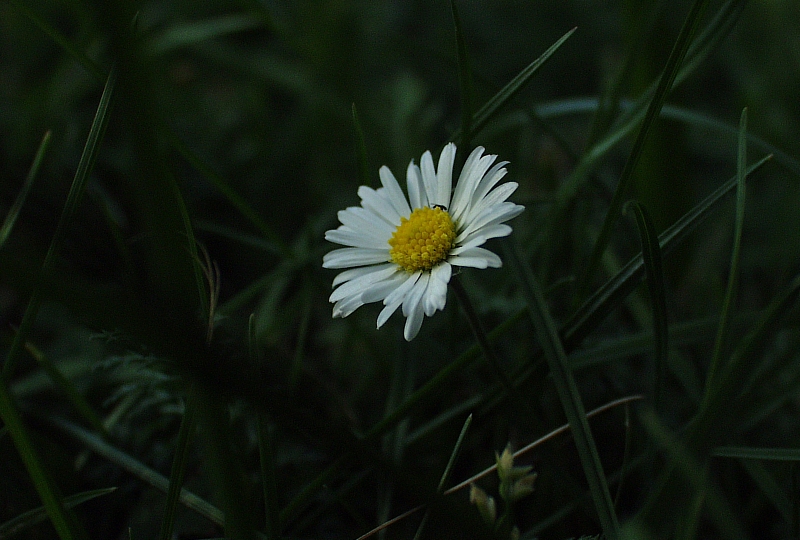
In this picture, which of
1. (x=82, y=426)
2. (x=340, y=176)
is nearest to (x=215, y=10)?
(x=340, y=176)

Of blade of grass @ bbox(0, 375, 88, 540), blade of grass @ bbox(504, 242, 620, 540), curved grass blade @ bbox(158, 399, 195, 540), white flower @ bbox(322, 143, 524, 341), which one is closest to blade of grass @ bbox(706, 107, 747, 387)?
blade of grass @ bbox(504, 242, 620, 540)

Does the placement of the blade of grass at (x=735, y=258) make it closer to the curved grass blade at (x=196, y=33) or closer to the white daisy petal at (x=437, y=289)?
the white daisy petal at (x=437, y=289)

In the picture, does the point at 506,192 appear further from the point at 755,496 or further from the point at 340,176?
the point at 340,176

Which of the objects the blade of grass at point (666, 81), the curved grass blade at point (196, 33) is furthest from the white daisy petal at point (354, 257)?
the curved grass blade at point (196, 33)

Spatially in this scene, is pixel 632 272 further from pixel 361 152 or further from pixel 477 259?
pixel 361 152

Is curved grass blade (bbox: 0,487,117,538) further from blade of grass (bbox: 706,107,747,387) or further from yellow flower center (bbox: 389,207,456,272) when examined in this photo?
blade of grass (bbox: 706,107,747,387)

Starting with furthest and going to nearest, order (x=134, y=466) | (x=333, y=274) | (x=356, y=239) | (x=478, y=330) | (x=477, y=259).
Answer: (x=333, y=274), (x=134, y=466), (x=356, y=239), (x=478, y=330), (x=477, y=259)

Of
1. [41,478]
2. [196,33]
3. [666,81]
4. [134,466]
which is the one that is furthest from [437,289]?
[196,33]
